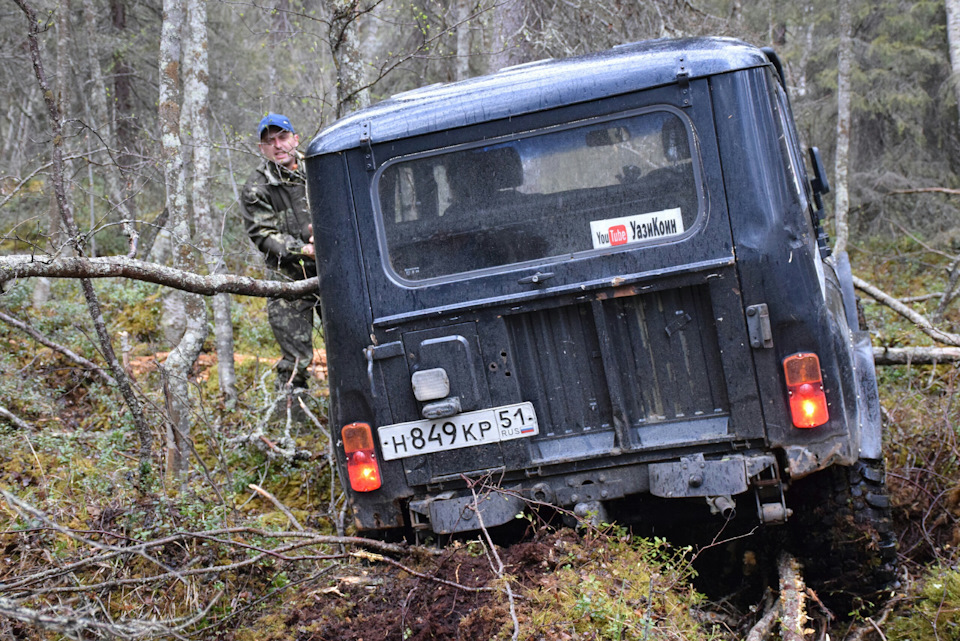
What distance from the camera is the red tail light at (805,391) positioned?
3467 millimetres

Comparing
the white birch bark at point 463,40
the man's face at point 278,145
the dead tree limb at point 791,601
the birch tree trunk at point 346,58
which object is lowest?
the dead tree limb at point 791,601

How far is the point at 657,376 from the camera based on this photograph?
3.73m

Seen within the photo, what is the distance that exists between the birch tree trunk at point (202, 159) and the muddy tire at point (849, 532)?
504 centimetres

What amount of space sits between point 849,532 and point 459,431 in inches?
74.0

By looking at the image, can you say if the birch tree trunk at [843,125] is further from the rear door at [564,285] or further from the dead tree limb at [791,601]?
the rear door at [564,285]

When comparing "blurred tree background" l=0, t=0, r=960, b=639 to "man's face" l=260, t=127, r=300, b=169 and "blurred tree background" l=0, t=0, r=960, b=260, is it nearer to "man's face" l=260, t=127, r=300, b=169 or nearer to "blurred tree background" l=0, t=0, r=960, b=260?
"blurred tree background" l=0, t=0, r=960, b=260

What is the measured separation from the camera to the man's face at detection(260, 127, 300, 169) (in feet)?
20.4

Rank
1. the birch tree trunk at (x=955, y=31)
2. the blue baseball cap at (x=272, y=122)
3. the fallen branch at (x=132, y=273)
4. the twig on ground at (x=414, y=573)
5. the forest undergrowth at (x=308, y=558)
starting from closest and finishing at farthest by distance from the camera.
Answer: the forest undergrowth at (x=308, y=558), the twig on ground at (x=414, y=573), the fallen branch at (x=132, y=273), the blue baseball cap at (x=272, y=122), the birch tree trunk at (x=955, y=31)

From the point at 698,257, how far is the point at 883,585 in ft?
6.05

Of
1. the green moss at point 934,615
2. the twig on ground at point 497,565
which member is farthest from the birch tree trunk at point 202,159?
the green moss at point 934,615

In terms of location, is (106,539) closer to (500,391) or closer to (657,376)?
(500,391)

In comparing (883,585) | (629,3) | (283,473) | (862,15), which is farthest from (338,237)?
(862,15)

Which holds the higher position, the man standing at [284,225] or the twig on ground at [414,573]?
the man standing at [284,225]

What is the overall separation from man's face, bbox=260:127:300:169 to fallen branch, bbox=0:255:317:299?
1.52 m
